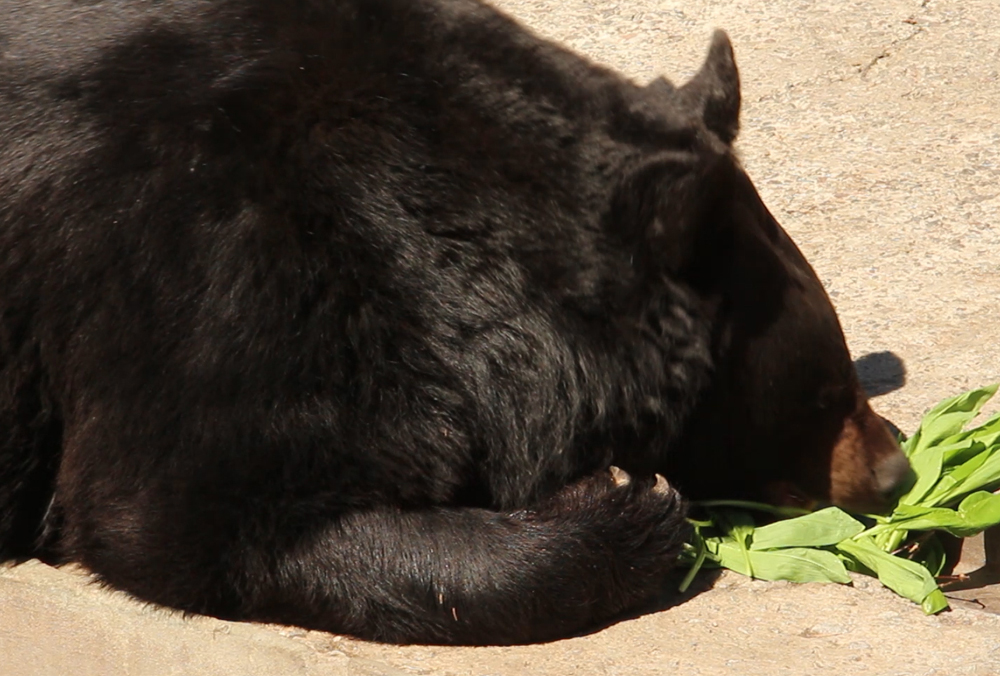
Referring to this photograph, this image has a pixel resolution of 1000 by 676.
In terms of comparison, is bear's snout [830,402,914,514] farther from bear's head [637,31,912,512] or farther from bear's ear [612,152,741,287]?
bear's ear [612,152,741,287]

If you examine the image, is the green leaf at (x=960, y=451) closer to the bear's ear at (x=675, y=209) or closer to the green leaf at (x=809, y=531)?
the green leaf at (x=809, y=531)

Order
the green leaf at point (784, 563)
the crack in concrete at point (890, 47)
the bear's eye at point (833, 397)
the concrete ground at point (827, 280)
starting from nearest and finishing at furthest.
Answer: the concrete ground at point (827, 280), the green leaf at point (784, 563), the bear's eye at point (833, 397), the crack in concrete at point (890, 47)

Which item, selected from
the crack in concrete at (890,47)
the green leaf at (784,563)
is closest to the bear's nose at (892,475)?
the green leaf at (784,563)

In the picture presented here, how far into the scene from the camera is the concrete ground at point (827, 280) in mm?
3291

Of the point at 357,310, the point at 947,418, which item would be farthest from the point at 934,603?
the point at 357,310

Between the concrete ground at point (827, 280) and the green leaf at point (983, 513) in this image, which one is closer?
the concrete ground at point (827, 280)

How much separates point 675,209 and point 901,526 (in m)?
1.20

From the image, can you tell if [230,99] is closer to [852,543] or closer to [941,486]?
[852,543]

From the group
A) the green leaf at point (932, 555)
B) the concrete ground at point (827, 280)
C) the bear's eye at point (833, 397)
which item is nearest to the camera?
the concrete ground at point (827, 280)

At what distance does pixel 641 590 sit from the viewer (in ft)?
11.5

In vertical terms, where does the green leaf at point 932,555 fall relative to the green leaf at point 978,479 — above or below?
below

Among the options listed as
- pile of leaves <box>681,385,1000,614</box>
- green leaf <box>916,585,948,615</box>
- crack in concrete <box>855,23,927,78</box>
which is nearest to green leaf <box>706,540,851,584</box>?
pile of leaves <box>681,385,1000,614</box>

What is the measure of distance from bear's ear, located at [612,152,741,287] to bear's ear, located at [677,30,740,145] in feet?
0.73

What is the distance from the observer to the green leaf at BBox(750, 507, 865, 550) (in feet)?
12.5
